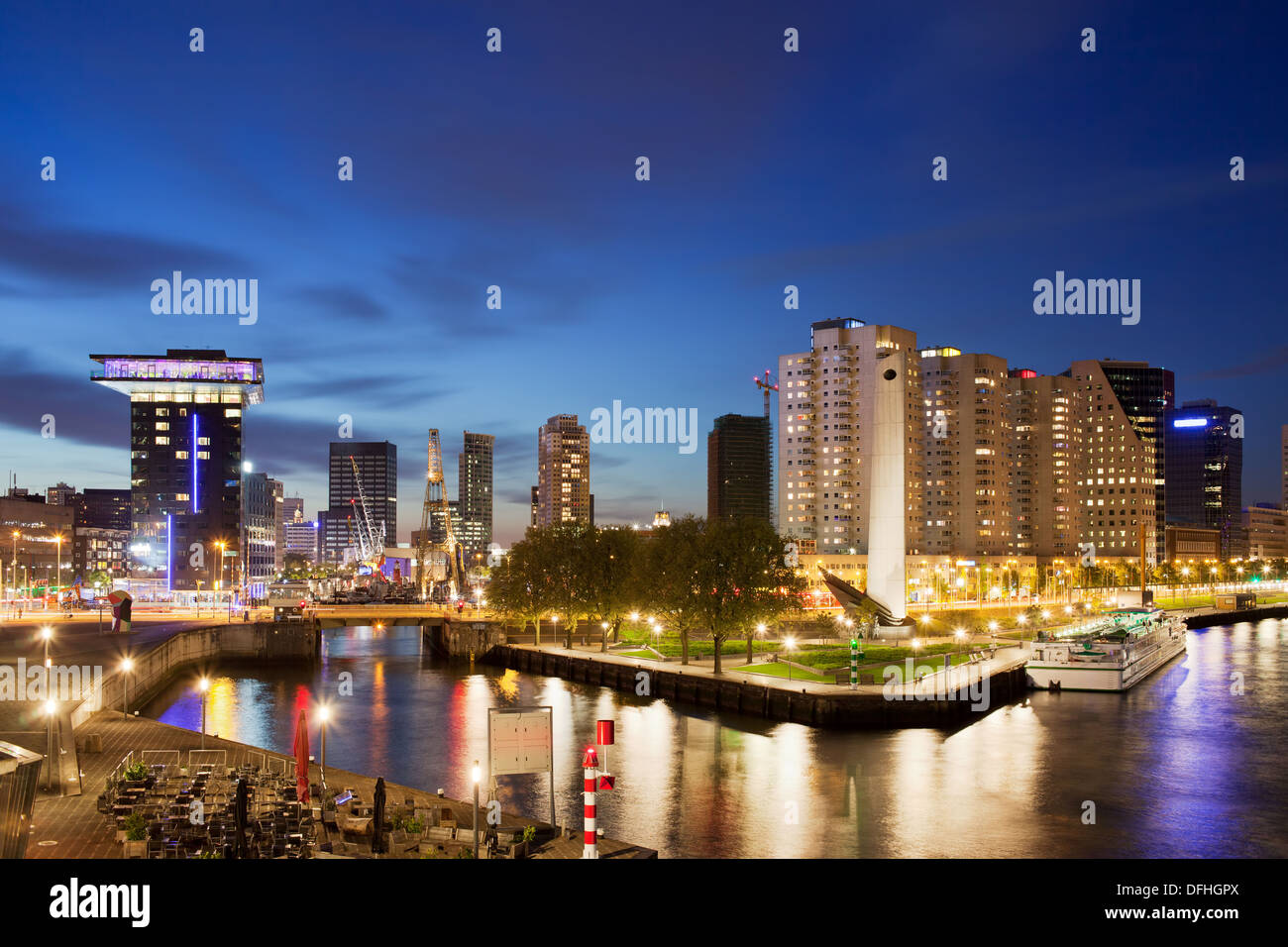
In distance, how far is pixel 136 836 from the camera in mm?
19406

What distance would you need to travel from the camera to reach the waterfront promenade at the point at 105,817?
19.0 metres

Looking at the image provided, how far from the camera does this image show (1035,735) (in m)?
45.8

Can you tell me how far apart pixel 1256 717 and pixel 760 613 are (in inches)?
1066

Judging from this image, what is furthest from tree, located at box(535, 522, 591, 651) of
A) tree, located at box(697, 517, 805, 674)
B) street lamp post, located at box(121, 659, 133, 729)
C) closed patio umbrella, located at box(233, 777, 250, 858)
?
closed patio umbrella, located at box(233, 777, 250, 858)

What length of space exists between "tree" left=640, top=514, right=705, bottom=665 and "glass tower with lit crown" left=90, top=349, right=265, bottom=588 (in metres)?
137

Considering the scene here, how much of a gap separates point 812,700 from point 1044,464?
534 feet

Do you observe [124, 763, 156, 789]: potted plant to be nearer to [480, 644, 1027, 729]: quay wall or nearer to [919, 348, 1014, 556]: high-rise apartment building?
[480, 644, 1027, 729]: quay wall

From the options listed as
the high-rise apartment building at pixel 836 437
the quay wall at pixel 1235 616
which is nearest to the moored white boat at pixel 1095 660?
the quay wall at pixel 1235 616

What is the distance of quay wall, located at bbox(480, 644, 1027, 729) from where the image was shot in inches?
1828

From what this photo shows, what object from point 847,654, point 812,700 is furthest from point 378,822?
point 847,654

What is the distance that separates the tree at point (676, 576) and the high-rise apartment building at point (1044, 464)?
135925 millimetres

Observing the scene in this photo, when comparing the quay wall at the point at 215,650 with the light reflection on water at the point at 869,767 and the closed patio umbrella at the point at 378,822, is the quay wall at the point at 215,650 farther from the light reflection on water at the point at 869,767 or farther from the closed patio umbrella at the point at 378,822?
the closed patio umbrella at the point at 378,822
